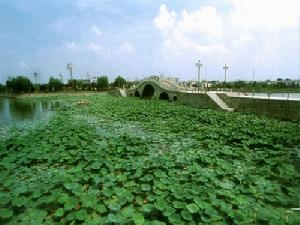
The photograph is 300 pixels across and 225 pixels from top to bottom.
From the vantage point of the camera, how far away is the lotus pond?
15.1 feet

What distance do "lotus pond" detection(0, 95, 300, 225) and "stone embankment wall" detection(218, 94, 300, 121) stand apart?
7408 mm

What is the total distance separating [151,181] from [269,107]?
15.7 m

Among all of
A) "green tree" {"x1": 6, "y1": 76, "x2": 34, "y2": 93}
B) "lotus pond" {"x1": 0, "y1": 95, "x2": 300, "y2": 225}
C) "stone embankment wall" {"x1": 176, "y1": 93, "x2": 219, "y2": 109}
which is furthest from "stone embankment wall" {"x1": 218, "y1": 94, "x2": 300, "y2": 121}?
"green tree" {"x1": 6, "y1": 76, "x2": 34, "y2": 93}

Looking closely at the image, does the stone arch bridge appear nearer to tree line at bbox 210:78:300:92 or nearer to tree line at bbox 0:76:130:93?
tree line at bbox 210:78:300:92

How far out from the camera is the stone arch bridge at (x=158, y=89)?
35838 millimetres

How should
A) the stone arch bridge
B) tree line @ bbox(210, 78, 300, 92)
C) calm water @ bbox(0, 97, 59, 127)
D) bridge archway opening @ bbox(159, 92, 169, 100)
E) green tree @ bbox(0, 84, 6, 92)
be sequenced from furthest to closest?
green tree @ bbox(0, 84, 6, 92) → tree line @ bbox(210, 78, 300, 92) → bridge archway opening @ bbox(159, 92, 169, 100) → the stone arch bridge → calm water @ bbox(0, 97, 59, 127)

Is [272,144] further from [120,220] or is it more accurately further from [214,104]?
[214,104]

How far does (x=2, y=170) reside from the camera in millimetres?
7312

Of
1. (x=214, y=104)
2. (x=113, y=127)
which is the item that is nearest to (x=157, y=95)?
(x=214, y=104)

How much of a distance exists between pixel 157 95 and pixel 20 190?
3547 cm

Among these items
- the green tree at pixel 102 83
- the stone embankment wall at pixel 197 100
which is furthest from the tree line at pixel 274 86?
the green tree at pixel 102 83

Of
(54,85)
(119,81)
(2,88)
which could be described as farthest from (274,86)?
(2,88)

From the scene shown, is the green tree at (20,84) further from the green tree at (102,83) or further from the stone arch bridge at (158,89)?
the stone arch bridge at (158,89)

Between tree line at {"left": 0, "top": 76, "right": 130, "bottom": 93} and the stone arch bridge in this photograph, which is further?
tree line at {"left": 0, "top": 76, "right": 130, "bottom": 93}
